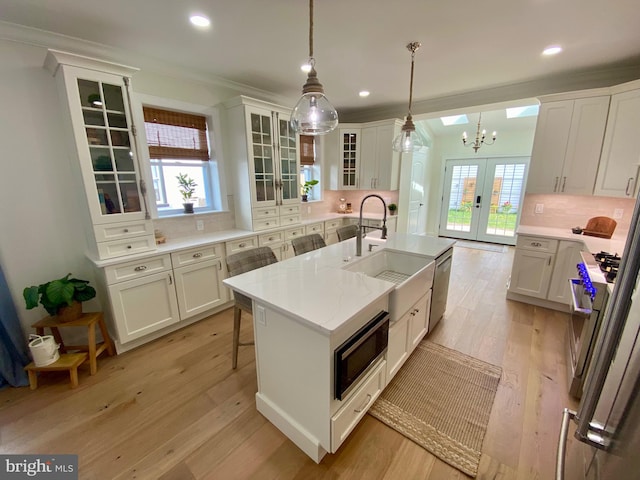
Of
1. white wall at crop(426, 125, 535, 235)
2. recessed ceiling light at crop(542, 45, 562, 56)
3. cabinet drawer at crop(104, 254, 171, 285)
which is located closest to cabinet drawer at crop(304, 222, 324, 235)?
cabinet drawer at crop(104, 254, 171, 285)

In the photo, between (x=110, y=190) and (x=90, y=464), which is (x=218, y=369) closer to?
(x=90, y=464)

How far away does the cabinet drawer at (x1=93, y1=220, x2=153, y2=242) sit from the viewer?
2.23 metres

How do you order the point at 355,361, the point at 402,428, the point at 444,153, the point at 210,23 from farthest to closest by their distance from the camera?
the point at 444,153, the point at 210,23, the point at 402,428, the point at 355,361

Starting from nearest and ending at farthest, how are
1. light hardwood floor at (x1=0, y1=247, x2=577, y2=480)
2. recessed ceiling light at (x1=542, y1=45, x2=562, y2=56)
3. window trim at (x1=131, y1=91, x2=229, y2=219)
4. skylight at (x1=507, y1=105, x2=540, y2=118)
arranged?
light hardwood floor at (x1=0, y1=247, x2=577, y2=480), recessed ceiling light at (x1=542, y1=45, x2=562, y2=56), window trim at (x1=131, y1=91, x2=229, y2=219), skylight at (x1=507, y1=105, x2=540, y2=118)

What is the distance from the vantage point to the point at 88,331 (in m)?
2.14

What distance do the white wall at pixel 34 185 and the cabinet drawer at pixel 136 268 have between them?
0.44 metres

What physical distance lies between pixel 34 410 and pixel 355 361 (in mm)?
2300

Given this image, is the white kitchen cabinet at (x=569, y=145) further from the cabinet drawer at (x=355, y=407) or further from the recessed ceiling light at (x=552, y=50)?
the cabinet drawer at (x=355, y=407)

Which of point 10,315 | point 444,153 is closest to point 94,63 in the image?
point 10,315

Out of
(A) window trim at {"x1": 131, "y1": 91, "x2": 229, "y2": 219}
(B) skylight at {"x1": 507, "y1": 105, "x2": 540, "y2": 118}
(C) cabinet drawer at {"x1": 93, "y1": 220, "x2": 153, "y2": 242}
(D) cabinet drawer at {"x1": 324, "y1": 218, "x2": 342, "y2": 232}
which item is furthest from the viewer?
(B) skylight at {"x1": 507, "y1": 105, "x2": 540, "y2": 118}

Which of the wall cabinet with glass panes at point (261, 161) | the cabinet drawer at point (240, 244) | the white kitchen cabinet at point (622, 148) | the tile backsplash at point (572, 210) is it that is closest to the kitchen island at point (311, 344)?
the cabinet drawer at point (240, 244)

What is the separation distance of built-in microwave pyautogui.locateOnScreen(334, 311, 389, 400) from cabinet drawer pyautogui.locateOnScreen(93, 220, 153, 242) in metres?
2.20

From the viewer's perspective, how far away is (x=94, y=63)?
6.81ft

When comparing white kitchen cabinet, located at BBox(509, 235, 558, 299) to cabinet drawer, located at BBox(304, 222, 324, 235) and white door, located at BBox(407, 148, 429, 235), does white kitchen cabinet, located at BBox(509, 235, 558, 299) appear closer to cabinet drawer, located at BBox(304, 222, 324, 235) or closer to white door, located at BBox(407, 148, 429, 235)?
white door, located at BBox(407, 148, 429, 235)
